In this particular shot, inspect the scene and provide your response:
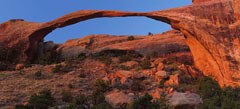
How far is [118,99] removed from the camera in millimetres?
17234

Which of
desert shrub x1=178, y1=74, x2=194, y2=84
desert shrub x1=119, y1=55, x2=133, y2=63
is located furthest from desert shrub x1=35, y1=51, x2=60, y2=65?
desert shrub x1=178, y1=74, x2=194, y2=84

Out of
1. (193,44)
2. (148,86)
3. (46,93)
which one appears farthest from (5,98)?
(193,44)

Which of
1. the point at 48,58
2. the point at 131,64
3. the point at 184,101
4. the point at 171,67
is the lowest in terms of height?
the point at 184,101

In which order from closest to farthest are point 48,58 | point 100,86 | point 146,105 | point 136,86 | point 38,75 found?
point 146,105 → point 100,86 → point 136,86 → point 38,75 → point 48,58

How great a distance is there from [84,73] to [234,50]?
7.79m

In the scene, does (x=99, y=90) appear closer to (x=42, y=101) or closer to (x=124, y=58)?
(x=42, y=101)

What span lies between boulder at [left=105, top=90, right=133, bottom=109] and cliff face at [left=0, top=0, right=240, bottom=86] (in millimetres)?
4526

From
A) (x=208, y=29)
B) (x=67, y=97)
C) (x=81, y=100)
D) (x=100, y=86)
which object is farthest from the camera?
(x=208, y=29)

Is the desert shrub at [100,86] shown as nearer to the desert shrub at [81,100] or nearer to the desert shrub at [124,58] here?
the desert shrub at [81,100]

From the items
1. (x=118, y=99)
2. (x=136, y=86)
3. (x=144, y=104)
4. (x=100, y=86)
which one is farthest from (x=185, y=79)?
(x=144, y=104)

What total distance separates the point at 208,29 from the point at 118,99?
18.8 ft

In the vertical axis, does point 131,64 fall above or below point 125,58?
below

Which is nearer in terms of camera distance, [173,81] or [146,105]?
[146,105]

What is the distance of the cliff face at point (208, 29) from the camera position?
18859mm
